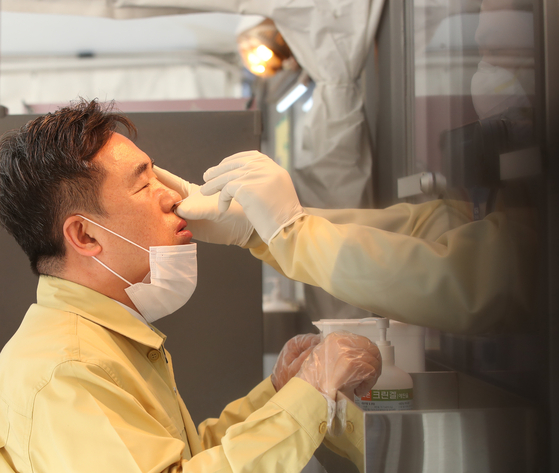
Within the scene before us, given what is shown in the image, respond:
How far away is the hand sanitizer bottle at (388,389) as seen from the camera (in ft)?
3.15

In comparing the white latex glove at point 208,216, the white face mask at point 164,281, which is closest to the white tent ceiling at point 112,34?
the white latex glove at point 208,216

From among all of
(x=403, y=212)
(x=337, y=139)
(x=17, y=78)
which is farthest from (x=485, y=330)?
(x=17, y=78)

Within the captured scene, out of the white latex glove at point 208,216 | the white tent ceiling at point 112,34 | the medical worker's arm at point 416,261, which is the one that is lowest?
the medical worker's arm at point 416,261

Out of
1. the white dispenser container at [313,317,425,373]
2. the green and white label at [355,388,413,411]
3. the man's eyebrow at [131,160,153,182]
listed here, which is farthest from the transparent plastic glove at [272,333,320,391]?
the man's eyebrow at [131,160,153,182]

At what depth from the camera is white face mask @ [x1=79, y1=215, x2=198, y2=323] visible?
1.16 m

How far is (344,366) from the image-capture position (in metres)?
0.94

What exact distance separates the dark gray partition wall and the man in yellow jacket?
501 millimetres

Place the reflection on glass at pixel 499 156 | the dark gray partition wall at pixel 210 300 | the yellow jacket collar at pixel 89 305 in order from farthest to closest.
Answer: the dark gray partition wall at pixel 210 300 < the yellow jacket collar at pixel 89 305 < the reflection on glass at pixel 499 156

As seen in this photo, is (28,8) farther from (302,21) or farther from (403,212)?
(403,212)

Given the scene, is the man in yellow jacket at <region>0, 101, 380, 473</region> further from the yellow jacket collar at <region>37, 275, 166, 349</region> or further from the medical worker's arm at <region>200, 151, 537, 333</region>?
the medical worker's arm at <region>200, 151, 537, 333</region>

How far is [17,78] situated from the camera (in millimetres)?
3926

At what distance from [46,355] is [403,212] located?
30.7 inches

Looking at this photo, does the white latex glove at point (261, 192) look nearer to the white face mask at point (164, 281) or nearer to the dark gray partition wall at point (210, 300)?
the white face mask at point (164, 281)

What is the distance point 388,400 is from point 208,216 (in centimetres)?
60
